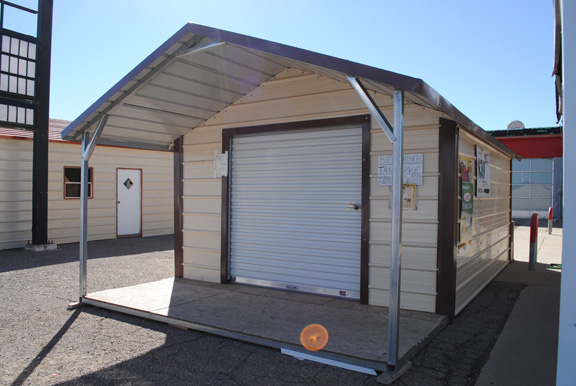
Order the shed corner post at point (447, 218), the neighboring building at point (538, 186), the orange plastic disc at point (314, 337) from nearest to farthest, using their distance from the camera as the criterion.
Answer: the orange plastic disc at point (314, 337) → the shed corner post at point (447, 218) → the neighboring building at point (538, 186)

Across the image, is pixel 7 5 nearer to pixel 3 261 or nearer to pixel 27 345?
pixel 3 261

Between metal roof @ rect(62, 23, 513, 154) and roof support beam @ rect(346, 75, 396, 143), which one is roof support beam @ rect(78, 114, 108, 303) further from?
roof support beam @ rect(346, 75, 396, 143)

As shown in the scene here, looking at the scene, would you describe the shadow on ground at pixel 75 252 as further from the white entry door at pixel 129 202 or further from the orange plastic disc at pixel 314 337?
the orange plastic disc at pixel 314 337

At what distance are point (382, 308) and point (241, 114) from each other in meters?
3.46

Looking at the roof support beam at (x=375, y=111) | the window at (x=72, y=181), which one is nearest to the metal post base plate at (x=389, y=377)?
the roof support beam at (x=375, y=111)

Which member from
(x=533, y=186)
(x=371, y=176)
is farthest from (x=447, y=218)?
(x=533, y=186)

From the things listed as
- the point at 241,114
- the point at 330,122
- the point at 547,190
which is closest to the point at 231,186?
the point at 241,114

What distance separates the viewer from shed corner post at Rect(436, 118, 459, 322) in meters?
4.83

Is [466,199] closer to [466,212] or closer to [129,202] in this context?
[466,212]

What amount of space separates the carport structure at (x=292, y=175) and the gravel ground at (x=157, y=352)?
161 millimetres

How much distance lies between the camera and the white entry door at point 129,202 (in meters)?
13.1

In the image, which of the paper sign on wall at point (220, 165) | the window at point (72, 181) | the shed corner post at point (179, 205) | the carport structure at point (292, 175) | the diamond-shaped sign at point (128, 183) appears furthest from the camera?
the diamond-shaped sign at point (128, 183)

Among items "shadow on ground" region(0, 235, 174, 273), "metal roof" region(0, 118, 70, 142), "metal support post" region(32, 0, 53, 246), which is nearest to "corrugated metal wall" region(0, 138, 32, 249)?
"metal roof" region(0, 118, 70, 142)

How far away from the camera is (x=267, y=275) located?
6270 mm
